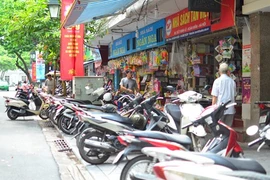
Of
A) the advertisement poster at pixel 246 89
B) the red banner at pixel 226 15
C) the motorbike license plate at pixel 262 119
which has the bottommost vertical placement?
the motorbike license plate at pixel 262 119

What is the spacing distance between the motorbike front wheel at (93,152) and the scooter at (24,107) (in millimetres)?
6985

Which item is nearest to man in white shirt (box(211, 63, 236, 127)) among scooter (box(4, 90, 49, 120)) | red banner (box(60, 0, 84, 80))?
red banner (box(60, 0, 84, 80))

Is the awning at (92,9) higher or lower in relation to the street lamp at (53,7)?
lower

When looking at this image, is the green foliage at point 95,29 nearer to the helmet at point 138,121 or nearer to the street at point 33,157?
the street at point 33,157

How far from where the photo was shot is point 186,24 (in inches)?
441

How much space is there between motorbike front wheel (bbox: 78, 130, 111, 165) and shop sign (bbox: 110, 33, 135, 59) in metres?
9.89

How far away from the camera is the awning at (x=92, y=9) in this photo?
8320 millimetres

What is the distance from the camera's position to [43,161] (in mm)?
7590

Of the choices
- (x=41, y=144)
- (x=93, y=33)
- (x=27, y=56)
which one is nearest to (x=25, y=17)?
(x=93, y=33)

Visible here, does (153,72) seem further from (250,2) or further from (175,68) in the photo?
(250,2)

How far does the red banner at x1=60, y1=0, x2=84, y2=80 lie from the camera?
39.1ft

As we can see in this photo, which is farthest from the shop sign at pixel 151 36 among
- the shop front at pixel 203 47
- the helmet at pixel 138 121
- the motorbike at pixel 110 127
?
the helmet at pixel 138 121

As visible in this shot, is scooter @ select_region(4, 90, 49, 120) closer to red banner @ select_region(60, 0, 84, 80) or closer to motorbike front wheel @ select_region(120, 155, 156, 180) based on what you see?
red banner @ select_region(60, 0, 84, 80)

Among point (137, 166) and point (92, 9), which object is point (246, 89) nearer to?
point (92, 9)
